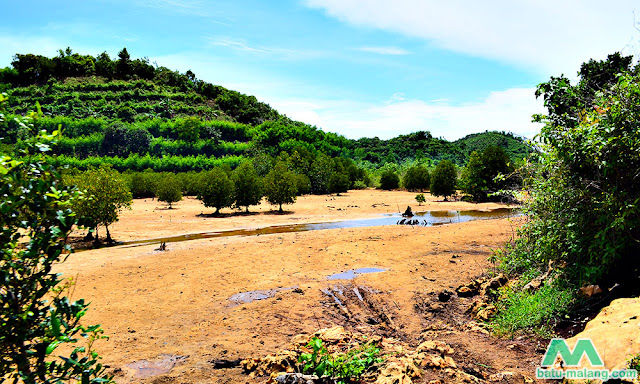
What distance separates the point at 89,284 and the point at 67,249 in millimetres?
11263

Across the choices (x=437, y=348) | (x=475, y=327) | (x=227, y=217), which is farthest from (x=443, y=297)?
(x=227, y=217)

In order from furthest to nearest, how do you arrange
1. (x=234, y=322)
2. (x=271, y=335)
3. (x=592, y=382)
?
(x=234, y=322), (x=271, y=335), (x=592, y=382)

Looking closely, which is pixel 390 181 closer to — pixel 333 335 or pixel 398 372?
pixel 333 335

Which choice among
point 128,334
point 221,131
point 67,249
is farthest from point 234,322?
point 221,131

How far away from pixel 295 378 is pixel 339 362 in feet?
2.19

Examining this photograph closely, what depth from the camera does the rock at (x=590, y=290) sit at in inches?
248

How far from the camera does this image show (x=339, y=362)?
17.1ft

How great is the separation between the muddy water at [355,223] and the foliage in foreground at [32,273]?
61.2 ft

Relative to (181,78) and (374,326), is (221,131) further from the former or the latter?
(374,326)

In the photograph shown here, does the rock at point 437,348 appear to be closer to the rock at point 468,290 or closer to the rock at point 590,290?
the rock at point 590,290

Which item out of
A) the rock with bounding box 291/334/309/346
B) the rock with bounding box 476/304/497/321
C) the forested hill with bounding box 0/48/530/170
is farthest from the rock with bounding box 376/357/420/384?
the forested hill with bounding box 0/48/530/170

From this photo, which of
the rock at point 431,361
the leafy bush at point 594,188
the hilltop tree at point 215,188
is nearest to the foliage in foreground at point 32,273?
the rock at point 431,361

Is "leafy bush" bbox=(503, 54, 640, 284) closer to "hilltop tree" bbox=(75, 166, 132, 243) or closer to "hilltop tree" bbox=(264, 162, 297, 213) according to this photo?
"hilltop tree" bbox=(75, 166, 132, 243)

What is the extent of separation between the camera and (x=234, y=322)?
813cm
